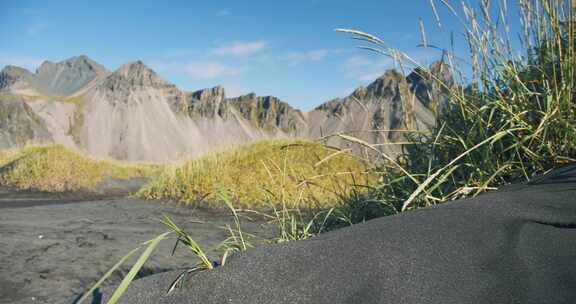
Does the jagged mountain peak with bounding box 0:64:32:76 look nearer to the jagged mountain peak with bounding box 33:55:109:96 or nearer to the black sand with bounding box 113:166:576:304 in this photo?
the jagged mountain peak with bounding box 33:55:109:96

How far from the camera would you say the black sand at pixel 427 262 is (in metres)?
0.96

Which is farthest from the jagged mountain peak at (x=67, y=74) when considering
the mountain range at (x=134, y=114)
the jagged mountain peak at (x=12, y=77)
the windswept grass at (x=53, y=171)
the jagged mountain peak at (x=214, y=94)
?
the windswept grass at (x=53, y=171)

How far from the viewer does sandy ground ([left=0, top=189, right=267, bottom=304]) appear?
6.52ft

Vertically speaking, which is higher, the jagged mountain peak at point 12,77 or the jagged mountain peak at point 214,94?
the jagged mountain peak at point 12,77

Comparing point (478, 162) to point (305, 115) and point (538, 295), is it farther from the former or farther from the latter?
point (305, 115)

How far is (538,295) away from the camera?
2.96ft

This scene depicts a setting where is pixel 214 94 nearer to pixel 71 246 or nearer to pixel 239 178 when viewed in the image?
pixel 239 178

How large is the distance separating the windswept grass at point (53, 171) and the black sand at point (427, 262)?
26.7 ft

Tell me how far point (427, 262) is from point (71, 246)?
2538mm

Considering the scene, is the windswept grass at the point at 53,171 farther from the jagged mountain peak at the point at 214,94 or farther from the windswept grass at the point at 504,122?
the jagged mountain peak at the point at 214,94

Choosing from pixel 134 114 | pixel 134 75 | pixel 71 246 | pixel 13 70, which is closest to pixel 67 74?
pixel 13 70

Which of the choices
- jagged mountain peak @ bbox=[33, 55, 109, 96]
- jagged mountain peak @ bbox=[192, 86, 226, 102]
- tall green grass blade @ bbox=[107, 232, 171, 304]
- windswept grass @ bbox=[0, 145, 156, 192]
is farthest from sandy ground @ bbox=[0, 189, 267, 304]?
jagged mountain peak @ bbox=[33, 55, 109, 96]

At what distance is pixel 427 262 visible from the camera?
1051mm

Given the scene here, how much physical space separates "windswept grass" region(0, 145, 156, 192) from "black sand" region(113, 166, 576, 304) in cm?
813
